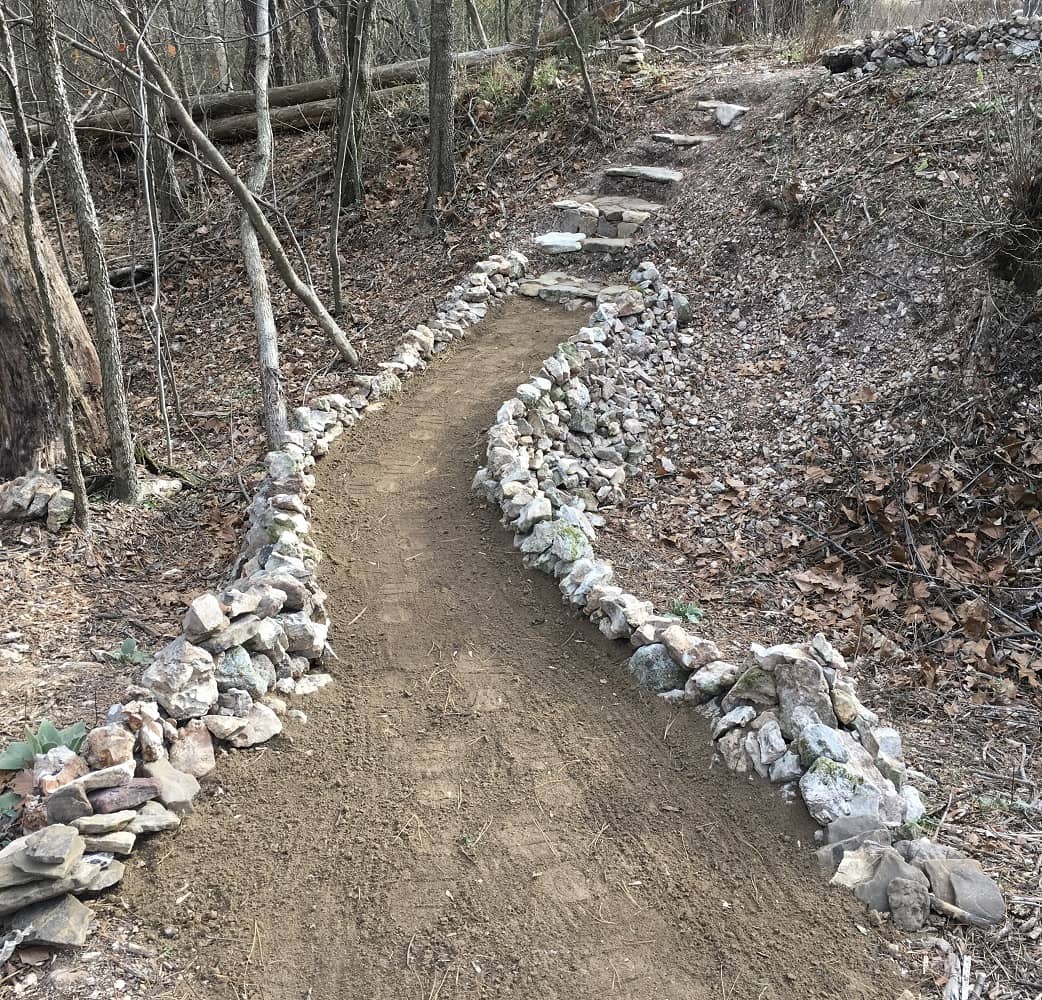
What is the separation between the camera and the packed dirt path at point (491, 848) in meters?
3.06

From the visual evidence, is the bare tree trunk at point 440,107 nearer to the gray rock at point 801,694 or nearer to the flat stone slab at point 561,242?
the flat stone slab at point 561,242

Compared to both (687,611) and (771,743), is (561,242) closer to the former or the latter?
(687,611)

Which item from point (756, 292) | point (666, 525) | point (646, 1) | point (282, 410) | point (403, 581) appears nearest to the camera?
point (403, 581)

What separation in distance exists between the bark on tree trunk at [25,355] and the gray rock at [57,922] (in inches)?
Answer: 179

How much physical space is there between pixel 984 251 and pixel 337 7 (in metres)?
7.43

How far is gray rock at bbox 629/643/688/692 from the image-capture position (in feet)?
14.5

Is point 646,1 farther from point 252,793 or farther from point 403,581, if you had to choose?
point 252,793

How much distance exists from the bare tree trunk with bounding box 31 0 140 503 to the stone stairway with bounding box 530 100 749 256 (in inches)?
187

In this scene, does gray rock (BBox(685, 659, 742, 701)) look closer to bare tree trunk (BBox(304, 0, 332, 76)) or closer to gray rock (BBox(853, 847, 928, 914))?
gray rock (BBox(853, 847, 928, 914))

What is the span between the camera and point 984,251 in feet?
22.8

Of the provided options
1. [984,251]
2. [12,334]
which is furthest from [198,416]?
[984,251]

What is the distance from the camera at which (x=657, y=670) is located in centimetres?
444

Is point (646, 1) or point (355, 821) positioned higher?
point (646, 1)

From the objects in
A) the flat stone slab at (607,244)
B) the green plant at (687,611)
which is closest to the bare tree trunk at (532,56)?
the flat stone slab at (607,244)
